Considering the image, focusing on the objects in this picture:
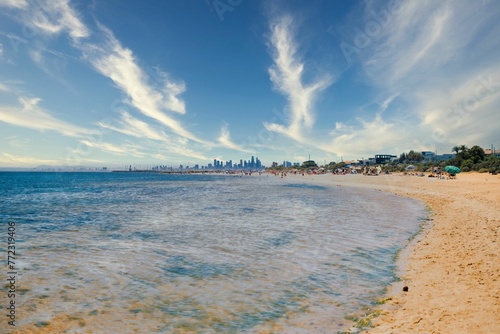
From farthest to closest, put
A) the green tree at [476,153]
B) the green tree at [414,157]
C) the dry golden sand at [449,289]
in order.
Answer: the green tree at [414,157]
the green tree at [476,153]
the dry golden sand at [449,289]

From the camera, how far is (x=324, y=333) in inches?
219

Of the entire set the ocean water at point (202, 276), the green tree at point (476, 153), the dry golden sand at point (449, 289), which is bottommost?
the ocean water at point (202, 276)

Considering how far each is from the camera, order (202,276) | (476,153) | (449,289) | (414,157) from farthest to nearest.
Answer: (414,157), (476,153), (202,276), (449,289)

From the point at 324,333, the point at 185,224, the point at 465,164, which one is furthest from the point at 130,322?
the point at 465,164

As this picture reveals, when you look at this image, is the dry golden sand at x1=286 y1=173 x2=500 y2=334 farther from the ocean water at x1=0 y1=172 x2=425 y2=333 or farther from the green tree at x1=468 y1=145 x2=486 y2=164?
the green tree at x1=468 y1=145 x2=486 y2=164

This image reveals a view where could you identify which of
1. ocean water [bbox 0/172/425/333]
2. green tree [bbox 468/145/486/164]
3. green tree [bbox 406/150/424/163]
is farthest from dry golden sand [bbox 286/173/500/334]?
green tree [bbox 406/150/424/163]

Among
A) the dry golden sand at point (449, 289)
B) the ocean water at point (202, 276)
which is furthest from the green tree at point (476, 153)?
the dry golden sand at point (449, 289)

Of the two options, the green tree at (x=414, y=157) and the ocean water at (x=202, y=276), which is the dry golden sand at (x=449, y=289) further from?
the green tree at (x=414, y=157)

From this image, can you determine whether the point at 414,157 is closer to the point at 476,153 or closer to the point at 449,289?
the point at 476,153

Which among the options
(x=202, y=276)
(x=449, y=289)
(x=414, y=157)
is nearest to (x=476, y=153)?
(x=414, y=157)

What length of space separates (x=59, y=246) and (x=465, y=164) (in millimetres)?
117817

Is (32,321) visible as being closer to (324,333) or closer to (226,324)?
(226,324)

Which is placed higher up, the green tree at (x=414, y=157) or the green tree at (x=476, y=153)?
the green tree at (x=414, y=157)

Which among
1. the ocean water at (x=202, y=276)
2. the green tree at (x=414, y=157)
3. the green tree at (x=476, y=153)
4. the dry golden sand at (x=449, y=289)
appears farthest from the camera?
the green tree at (x=414, y=157)
